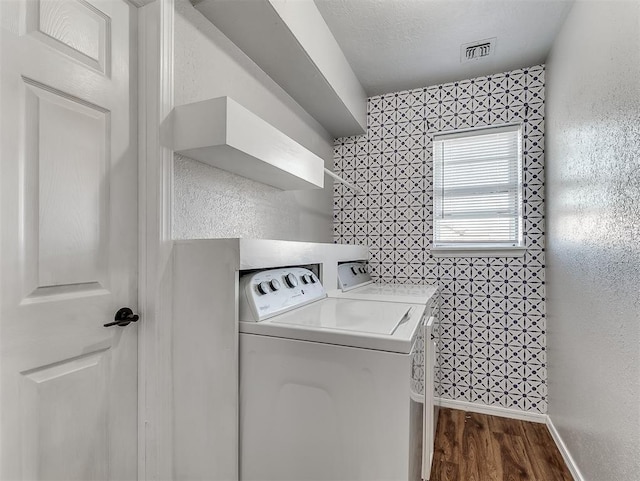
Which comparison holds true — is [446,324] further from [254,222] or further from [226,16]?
[226,16]

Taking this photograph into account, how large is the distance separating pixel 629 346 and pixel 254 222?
66.7 inches

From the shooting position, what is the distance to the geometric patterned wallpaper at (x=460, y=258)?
2365mm

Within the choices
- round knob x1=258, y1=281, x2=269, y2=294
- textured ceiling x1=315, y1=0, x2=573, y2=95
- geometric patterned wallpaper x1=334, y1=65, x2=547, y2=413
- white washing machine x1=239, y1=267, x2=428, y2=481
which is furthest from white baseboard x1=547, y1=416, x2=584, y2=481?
textured ceiling x1=315, y1=0, x2=573, y2=95

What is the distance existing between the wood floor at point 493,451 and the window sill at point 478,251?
118 centimetres

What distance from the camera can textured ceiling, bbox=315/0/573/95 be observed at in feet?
6.09

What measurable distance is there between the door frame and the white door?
0.03m

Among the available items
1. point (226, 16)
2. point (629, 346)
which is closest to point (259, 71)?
point (226, 16)

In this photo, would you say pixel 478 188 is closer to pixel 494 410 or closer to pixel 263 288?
pixel 494 410

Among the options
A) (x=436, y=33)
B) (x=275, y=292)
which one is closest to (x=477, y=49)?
(x=436, y=33)

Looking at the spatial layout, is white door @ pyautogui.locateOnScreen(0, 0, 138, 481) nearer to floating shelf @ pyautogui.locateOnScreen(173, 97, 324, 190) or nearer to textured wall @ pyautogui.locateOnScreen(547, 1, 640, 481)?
floating shelf @ pyautogui.locateOnScreen(173, 97, 324, 190)

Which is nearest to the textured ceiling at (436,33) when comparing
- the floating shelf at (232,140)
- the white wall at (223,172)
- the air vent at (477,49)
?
the air vent at (477,49)

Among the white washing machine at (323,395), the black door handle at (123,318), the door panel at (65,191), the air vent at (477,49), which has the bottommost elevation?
the white washing machine at (323,395)

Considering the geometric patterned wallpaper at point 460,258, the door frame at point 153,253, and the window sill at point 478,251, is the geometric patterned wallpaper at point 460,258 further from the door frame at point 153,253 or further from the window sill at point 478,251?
the door frame at point 153,253

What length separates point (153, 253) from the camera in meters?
1.21
